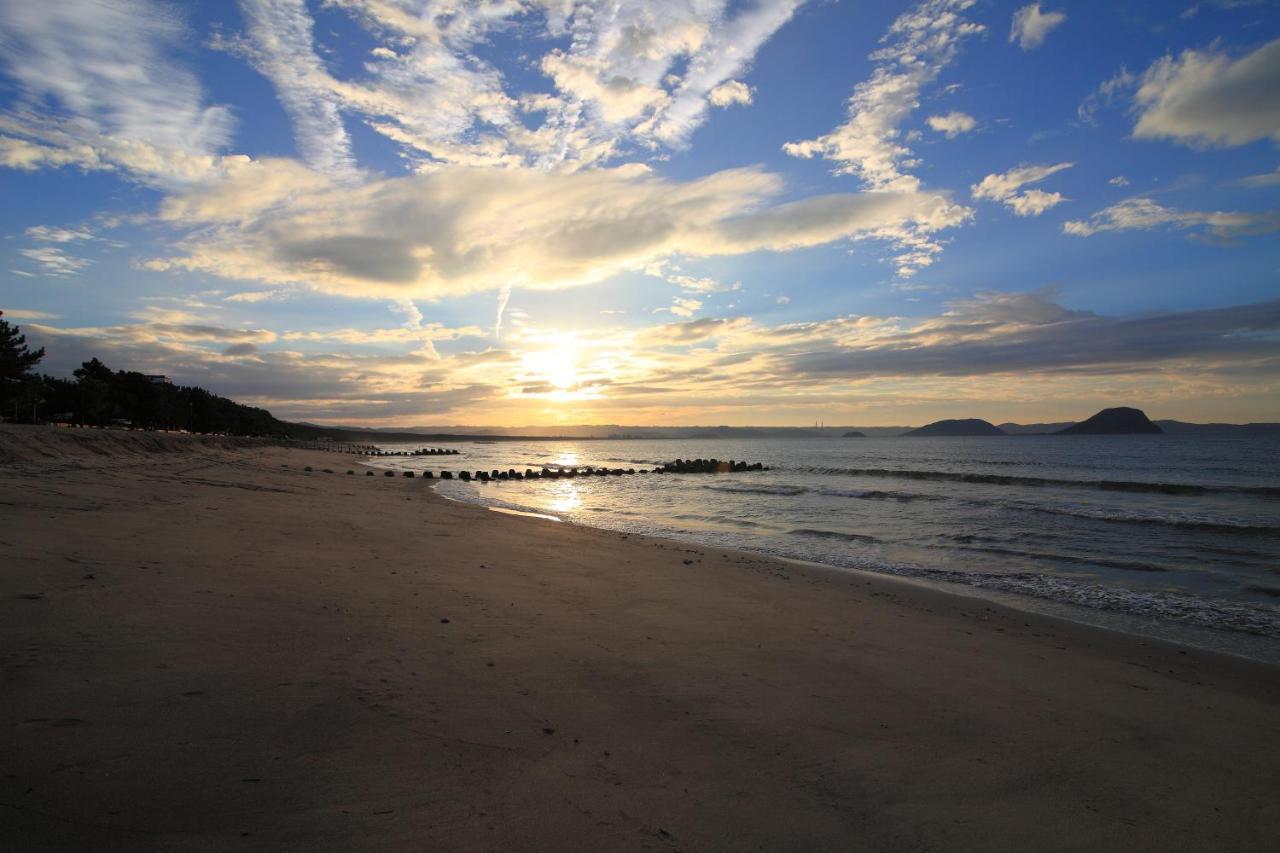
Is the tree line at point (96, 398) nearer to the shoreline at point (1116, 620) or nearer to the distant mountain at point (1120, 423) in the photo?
the shoreline at point (1116, 620)

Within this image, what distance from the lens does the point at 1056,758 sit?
4227 mm

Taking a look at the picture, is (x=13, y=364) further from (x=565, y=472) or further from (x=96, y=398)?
(x=565, y=472)

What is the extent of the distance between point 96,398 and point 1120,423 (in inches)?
9093

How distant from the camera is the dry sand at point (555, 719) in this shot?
288 cm

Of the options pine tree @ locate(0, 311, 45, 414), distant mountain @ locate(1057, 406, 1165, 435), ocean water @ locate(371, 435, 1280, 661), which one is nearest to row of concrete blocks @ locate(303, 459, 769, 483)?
ocean water @ locate(371, 435, 1280, 661)

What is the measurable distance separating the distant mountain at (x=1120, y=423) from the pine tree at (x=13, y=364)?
8770 inches

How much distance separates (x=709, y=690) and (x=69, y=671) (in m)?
4.30

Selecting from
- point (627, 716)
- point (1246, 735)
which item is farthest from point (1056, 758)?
point (627, 716)

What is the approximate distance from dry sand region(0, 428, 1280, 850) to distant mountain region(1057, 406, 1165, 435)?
21305 centimetres

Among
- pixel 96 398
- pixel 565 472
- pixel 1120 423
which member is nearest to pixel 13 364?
pixel 96 398

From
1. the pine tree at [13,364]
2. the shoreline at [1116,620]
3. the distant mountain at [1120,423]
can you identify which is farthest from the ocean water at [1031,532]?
the distant mountain at [1120,423]

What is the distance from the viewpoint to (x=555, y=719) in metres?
4.07

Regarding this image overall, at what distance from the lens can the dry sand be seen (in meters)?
2.88

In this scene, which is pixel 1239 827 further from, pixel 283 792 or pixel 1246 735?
pixel 283 792
